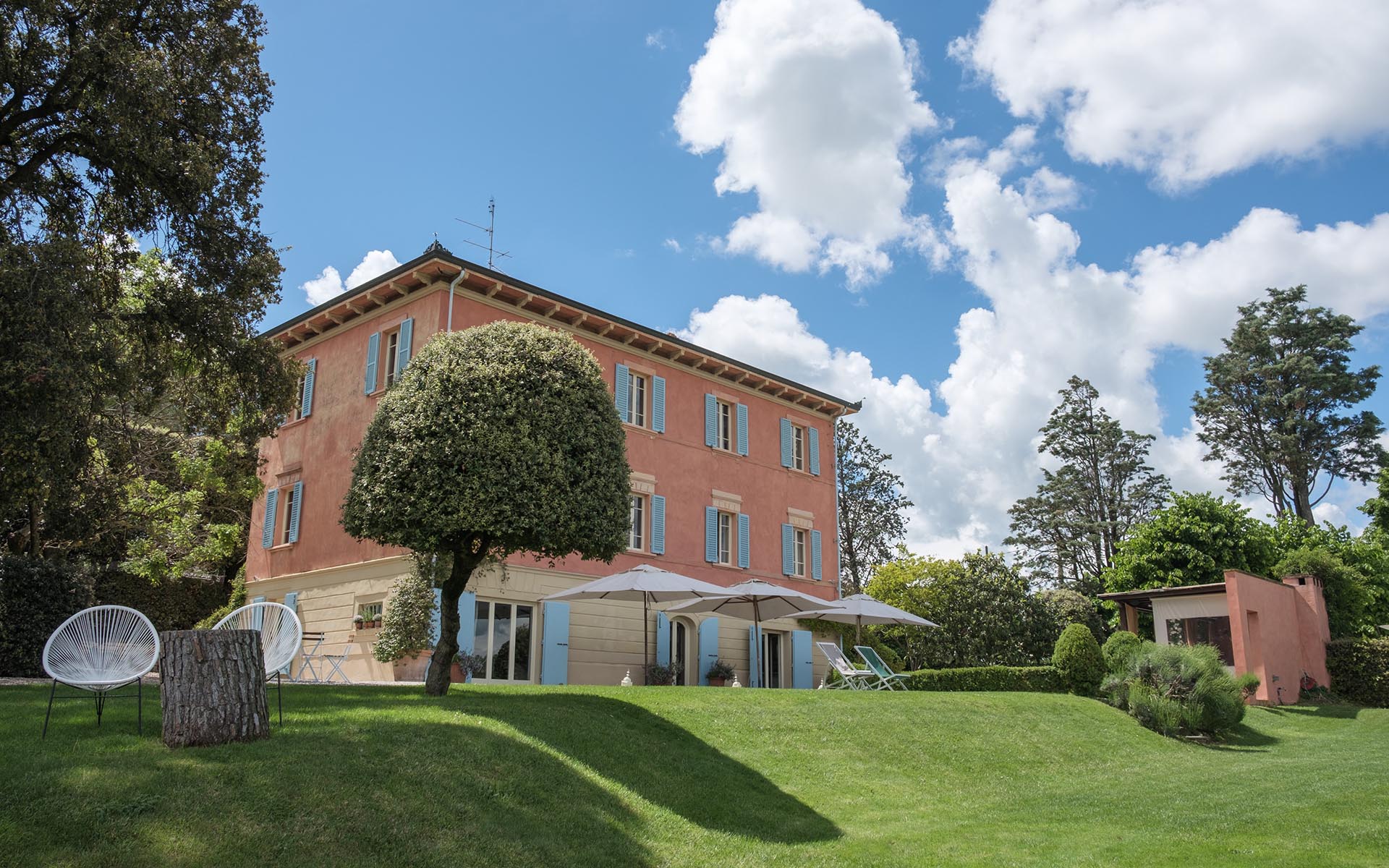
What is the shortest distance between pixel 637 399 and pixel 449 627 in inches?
462

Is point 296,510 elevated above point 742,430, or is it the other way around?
point 742,430

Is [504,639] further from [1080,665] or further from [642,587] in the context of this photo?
[1080,665]

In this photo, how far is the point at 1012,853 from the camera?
782 centimetres

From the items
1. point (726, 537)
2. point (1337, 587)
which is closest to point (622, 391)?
point (726, 537)

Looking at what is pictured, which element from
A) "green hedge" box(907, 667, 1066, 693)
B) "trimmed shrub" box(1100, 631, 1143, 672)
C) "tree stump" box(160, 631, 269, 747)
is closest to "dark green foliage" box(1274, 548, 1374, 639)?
"trimmed shrub" box(1100, 631, 1143, 672)

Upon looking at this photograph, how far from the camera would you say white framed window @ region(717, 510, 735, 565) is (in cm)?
2355

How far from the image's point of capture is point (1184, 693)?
16.2 m

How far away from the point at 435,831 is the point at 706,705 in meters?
6.16

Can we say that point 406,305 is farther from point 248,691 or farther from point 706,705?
point 248,691

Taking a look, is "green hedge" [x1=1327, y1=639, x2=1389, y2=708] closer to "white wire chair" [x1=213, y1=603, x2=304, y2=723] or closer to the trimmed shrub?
the trimmed shrub

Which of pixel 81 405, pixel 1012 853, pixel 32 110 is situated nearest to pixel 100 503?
pixel 32 110

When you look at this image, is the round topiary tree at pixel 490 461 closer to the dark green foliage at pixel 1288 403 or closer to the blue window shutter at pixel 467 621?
the blue window shutter at pixel 467 621

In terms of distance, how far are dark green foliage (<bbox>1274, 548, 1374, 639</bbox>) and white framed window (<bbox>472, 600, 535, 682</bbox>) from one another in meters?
21.7

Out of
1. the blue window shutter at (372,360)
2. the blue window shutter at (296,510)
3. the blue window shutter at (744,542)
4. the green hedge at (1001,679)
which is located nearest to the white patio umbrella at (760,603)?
the green hedge at (1001,679)
